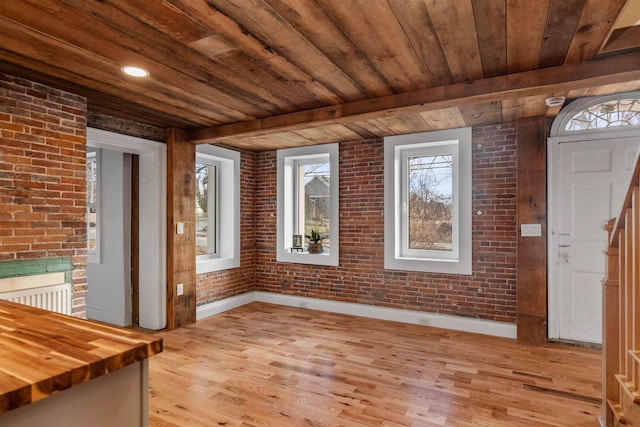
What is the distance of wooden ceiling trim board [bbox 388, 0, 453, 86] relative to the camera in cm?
179

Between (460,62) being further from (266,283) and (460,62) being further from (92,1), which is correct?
(266,283)

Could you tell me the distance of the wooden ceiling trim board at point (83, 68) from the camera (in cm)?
207

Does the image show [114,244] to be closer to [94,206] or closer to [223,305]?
[94,206]

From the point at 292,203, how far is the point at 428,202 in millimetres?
2068

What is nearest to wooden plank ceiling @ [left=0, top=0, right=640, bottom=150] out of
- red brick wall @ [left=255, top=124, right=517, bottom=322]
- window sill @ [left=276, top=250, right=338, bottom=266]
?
red brick wall @ [left=255, top=124, right=517, bottom=322]

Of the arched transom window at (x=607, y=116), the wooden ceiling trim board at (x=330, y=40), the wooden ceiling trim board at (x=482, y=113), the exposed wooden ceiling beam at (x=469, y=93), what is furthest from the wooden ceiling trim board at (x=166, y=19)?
the arched transom window at (x=607, y=116)

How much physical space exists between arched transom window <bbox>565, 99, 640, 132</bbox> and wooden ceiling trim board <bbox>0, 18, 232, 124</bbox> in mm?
3795

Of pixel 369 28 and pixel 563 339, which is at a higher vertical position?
pixel 369 28

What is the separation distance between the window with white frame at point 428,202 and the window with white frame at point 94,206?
12.3 feet

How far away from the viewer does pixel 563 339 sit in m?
3.59

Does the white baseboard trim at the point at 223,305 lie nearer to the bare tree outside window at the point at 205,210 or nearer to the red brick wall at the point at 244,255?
the red brick wall at the point at 244,255

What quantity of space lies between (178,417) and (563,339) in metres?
3.71

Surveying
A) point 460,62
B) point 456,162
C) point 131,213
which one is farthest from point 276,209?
point 460,62

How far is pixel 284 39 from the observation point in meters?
2.09
